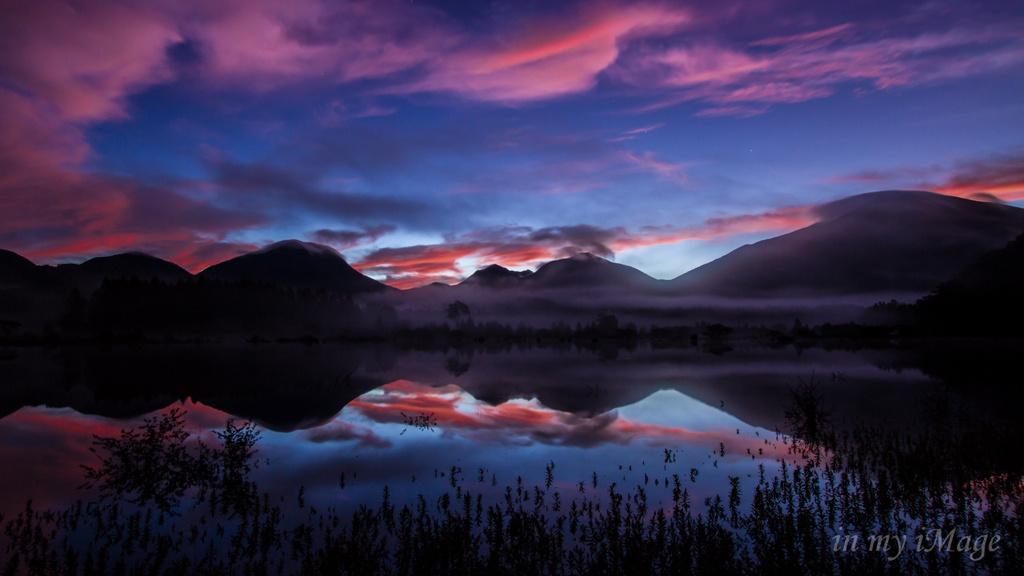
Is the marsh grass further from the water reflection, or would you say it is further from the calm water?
the calm water

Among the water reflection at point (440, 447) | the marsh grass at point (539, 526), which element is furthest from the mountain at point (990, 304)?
the marsh grass at point (539, 526)

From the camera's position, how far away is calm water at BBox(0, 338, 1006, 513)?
16.5 m

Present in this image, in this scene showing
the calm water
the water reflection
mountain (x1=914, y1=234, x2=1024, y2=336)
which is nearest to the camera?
the water reflection

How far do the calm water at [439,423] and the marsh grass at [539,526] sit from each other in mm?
1257

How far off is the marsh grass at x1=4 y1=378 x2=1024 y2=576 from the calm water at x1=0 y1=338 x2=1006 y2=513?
1.26m

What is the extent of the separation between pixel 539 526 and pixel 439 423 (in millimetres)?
17018

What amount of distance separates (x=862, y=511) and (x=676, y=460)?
22.9 feet

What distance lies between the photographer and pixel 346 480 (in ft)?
53.4

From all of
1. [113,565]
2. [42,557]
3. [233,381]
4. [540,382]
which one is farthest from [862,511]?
[233,381]

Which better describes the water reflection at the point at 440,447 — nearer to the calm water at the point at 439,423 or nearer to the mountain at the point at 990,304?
the calm water at the point at 439,423

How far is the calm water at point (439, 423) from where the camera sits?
16.5 metres

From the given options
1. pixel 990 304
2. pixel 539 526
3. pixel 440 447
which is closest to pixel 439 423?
pixel 440 447

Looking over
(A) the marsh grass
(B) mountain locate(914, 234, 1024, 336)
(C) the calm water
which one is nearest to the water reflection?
(C) the calm water

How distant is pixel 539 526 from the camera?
1120 centimetres
